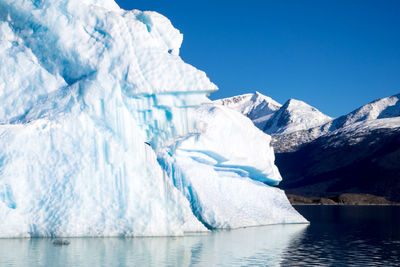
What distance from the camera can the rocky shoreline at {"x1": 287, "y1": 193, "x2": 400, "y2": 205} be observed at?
111500 mm

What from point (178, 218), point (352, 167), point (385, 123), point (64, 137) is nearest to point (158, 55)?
point (64, 137)

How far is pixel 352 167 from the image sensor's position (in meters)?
153

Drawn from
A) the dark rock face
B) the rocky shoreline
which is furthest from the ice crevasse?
the dark rock face

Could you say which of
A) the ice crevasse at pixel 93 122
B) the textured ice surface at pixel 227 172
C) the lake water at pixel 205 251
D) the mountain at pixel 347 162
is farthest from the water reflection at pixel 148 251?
the mountain at pixel 347 162

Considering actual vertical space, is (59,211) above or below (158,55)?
below

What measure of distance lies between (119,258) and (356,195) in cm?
10827

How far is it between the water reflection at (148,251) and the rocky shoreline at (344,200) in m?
84.1

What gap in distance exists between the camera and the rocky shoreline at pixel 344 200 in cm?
11150

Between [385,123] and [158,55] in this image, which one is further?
[385,123]

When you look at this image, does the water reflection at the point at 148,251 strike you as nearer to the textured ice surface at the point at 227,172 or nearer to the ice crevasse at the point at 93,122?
the ice crevasse at the point at 93,122

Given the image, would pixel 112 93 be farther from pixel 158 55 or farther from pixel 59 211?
pixel 59 211

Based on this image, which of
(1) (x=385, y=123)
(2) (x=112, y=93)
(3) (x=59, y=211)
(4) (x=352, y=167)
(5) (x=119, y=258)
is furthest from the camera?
(1) (x=385, y=123)

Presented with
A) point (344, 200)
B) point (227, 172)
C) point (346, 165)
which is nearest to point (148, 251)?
point (227, 172)

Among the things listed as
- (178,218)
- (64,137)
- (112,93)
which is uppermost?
(112,93)
